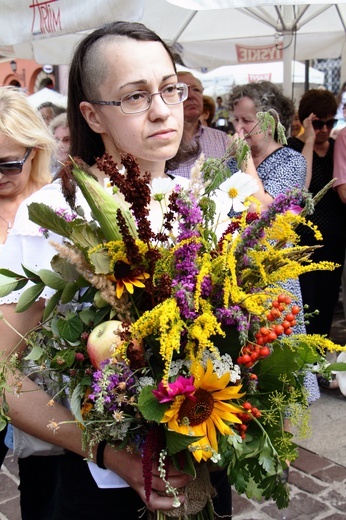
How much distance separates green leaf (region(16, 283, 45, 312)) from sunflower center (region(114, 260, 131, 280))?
0.63ft

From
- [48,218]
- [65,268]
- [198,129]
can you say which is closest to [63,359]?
[65,268]

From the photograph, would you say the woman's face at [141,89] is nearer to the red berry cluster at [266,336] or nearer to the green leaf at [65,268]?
the green leaf at [65,268]

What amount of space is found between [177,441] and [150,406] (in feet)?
0.31

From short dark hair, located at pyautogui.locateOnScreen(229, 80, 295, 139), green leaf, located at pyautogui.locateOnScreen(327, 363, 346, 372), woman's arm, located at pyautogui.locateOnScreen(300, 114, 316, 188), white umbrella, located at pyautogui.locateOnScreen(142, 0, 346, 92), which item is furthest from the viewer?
white umbrella, located at pyautogui.locateOnScreen(142, 0, 346, 92)

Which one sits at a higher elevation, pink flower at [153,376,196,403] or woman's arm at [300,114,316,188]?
pink flower at [153,376,196,403]

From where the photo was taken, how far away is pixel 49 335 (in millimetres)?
1322

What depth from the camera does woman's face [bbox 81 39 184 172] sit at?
1.45 metres

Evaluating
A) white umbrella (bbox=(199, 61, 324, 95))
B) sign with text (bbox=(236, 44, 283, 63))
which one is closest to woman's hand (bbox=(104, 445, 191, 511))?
sign with text (bbox=(236, 44, 283, 63))

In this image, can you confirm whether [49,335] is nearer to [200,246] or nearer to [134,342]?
[134,342]

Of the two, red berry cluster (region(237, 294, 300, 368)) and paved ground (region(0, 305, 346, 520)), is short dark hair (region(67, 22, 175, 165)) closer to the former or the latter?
red berry cluster (region(237, 294, 300, 368))

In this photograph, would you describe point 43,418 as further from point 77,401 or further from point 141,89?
point 141,89

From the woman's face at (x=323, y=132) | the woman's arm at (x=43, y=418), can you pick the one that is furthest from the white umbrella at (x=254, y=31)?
the woman's arm at (x=43, y=418)

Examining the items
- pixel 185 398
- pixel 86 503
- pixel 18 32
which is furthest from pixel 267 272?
pixel 18 32

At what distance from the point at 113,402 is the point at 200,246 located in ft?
1.11
